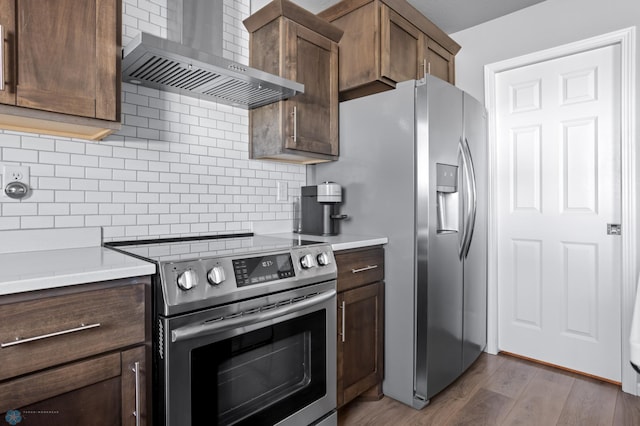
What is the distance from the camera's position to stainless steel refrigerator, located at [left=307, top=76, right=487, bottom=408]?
6.91 feet

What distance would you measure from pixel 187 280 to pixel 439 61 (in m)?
2.58

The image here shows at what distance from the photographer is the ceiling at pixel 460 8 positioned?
2.70m

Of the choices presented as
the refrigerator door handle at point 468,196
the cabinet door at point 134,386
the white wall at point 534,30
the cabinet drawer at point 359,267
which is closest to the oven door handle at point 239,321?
the cabinet door at point 134,386

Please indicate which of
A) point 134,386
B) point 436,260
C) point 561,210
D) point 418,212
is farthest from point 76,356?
point 561,210

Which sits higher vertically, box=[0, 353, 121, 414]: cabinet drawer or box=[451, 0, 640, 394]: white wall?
box=[451, 0, 640, 394]: white wall

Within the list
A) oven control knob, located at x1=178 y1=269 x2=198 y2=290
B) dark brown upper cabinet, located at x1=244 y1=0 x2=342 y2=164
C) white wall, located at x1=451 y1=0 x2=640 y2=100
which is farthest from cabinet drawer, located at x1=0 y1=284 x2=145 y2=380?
white wall, located at x1=451 y1=0 x2=640 y2=100

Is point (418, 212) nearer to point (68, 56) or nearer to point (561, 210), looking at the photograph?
point (561, 210)

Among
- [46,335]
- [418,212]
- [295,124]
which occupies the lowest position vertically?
[46,335]

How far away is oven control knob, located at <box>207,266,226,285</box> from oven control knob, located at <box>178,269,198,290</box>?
0.06 metres

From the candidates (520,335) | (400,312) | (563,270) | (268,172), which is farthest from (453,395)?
(268,172)

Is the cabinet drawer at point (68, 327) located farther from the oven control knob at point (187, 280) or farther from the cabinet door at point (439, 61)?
the cabinet door at point (439, 61)

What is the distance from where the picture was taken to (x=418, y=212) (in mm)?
2096

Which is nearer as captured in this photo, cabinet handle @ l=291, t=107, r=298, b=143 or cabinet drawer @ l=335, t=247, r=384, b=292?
cabinet drawer @ l=335, t=247, r=384, b=292

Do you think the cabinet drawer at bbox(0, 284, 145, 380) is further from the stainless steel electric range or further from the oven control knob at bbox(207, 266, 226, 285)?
the oven control knob at bbox(207, 266, 226, 285)
